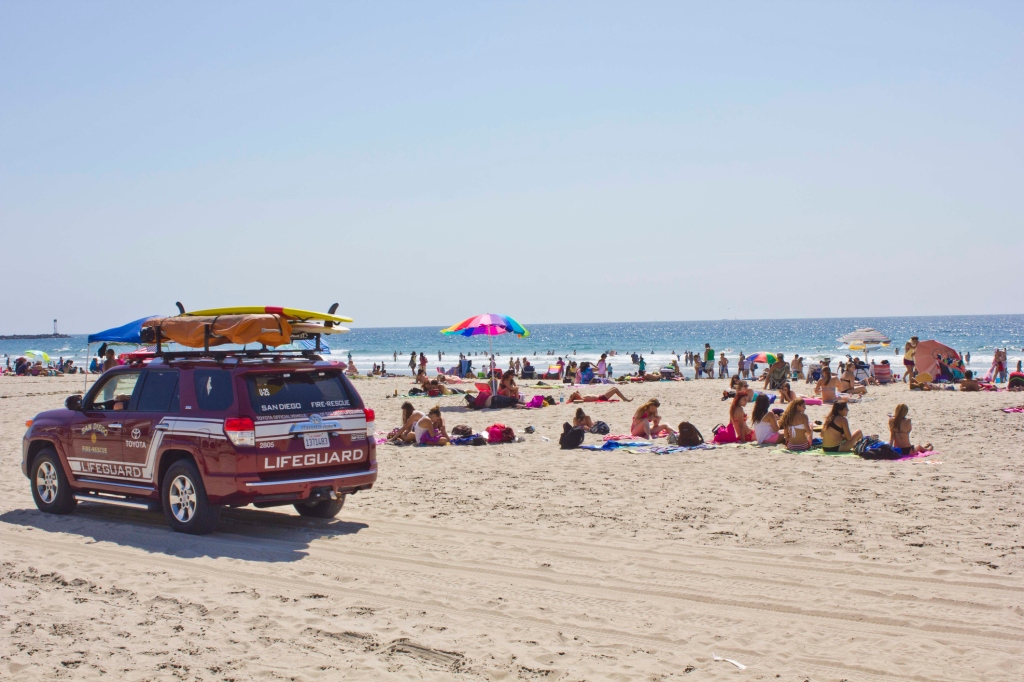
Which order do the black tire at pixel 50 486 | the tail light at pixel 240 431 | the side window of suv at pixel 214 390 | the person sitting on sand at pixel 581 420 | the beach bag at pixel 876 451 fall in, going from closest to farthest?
the tail light at pixel 240 431, the side window of suv at pixel 214 390, the black tire at pixel 50 486, the beach bag at pixel 876 451, the person sitting on sand at pixel 581 420

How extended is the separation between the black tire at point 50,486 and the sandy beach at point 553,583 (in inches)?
7.0

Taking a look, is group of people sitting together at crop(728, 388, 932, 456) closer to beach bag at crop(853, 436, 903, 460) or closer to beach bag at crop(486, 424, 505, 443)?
beach bag at crop(853, 436, 903, 460)

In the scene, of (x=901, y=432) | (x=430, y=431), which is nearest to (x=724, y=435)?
(x=901, y=432)

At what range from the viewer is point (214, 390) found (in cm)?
776

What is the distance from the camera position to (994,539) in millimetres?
7227

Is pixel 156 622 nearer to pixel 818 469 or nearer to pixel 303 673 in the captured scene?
pixel 303 673

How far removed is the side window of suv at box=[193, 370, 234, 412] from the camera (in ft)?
25.1

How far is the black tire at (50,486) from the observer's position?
29.6 feet

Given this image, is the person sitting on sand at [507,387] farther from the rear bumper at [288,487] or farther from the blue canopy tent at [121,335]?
the rear bumper at [288,487]

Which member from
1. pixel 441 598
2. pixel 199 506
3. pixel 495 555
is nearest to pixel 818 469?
pixel 495 555

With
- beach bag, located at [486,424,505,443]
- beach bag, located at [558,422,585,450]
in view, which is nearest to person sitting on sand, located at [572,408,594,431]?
beach bag, located at [558,422,585,450]

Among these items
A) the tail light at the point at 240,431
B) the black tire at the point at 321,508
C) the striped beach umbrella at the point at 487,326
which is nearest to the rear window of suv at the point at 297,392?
the tail light at the point at 240,431

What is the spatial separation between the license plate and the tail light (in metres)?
0.49

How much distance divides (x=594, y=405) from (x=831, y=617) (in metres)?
17.5
